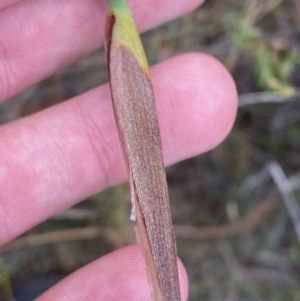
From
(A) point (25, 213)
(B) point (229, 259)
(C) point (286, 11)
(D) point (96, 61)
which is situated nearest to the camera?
(A) point (25, 213)

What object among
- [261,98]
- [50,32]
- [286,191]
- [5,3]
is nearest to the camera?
[5,3]

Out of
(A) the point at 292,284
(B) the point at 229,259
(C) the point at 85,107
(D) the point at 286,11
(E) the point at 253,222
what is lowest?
(A) the point at 292,284

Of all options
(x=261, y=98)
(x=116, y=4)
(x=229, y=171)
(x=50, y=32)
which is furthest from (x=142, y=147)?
(x=229, y=171)

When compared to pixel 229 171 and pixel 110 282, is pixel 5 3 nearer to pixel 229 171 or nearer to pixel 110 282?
pixel 110 282

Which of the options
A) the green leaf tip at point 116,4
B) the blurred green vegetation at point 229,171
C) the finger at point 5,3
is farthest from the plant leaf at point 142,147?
the blurred green vegetation at point 229,171

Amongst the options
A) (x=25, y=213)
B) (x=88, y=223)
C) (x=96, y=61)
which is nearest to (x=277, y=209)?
(x=88, y=223)

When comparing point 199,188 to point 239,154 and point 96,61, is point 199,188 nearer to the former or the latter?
point 239,154

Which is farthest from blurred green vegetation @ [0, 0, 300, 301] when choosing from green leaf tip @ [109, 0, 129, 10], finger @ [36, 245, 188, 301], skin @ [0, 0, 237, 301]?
green leaf tip @ [109, 0, 129, 10]
